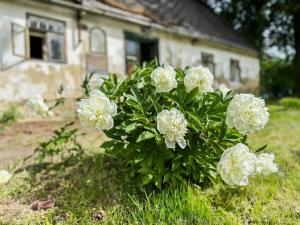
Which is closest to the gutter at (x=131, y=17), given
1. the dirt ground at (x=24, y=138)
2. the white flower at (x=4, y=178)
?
the dirt ground at (x=24, y=138)

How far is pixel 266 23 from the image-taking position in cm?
1705

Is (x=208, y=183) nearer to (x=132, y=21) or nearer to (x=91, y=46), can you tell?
(x=91, y=46)

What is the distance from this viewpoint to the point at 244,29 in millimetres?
17812

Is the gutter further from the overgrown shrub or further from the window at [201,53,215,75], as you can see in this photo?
the overgrown shrub

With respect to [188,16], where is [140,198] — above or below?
below

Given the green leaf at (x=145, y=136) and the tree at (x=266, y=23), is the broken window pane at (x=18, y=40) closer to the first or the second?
the green leaf at (x=145, y=136)

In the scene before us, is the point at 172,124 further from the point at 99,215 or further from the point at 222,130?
the point at 99,215

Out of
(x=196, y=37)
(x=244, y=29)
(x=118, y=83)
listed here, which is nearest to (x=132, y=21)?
(x=196, y=37)

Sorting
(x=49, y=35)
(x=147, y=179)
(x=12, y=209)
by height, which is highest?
(x=49, y=35)

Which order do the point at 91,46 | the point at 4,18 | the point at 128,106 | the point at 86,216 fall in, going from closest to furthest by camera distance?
the point at 86,216
the point at 128,106
the point at 4,18
the point at 91,46

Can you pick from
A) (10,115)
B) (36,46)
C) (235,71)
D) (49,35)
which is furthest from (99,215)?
(235,71)

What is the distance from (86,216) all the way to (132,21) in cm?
851

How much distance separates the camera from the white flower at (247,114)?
6.91ft

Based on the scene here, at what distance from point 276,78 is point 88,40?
15.0m
